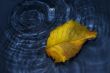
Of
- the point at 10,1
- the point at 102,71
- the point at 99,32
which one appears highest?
the point at 10,1

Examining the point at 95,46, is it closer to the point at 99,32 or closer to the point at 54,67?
the point at 99,32

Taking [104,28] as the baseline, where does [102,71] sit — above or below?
below

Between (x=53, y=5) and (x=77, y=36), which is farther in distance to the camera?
(x=53, y=5)

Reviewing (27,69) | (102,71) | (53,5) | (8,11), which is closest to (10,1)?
(8,11)
